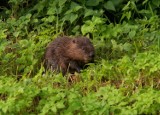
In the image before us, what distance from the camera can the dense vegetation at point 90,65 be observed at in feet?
19.4

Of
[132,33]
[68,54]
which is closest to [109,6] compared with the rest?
[132,33]

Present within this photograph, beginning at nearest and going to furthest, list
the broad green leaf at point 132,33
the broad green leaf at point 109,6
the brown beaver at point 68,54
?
the brown beaver at point 68,54
the broad green leaf at point 132,33
the broad green leaf at point 109,6

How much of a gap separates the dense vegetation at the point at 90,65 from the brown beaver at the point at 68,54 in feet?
0.66

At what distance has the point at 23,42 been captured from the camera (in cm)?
806

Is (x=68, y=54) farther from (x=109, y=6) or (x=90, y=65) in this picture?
(x=109, y=6)

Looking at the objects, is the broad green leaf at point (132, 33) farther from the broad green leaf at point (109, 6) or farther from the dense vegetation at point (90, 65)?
the broad green leaf at point (109, 6)

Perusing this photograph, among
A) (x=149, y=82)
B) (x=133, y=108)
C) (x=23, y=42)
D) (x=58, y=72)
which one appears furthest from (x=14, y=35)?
(x=133, y=108)

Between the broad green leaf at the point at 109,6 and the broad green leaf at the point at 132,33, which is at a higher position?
the broad green leaf at the point at 109,6

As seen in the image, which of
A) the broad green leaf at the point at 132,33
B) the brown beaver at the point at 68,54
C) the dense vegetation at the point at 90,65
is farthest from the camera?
the broad green leaf at the point at 132,33

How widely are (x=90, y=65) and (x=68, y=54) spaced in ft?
1.68

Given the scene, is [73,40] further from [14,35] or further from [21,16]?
[21,16]

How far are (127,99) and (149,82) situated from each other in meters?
0.63

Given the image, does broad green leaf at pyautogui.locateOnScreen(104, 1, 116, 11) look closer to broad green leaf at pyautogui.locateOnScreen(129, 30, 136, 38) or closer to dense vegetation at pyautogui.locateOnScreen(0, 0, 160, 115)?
dense vegetation at pyautogui.locateOnScreen(0, 0, 160, 115)

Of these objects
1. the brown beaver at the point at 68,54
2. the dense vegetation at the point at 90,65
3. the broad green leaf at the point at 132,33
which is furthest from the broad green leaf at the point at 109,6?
the brown beaver at the point at 68,54
